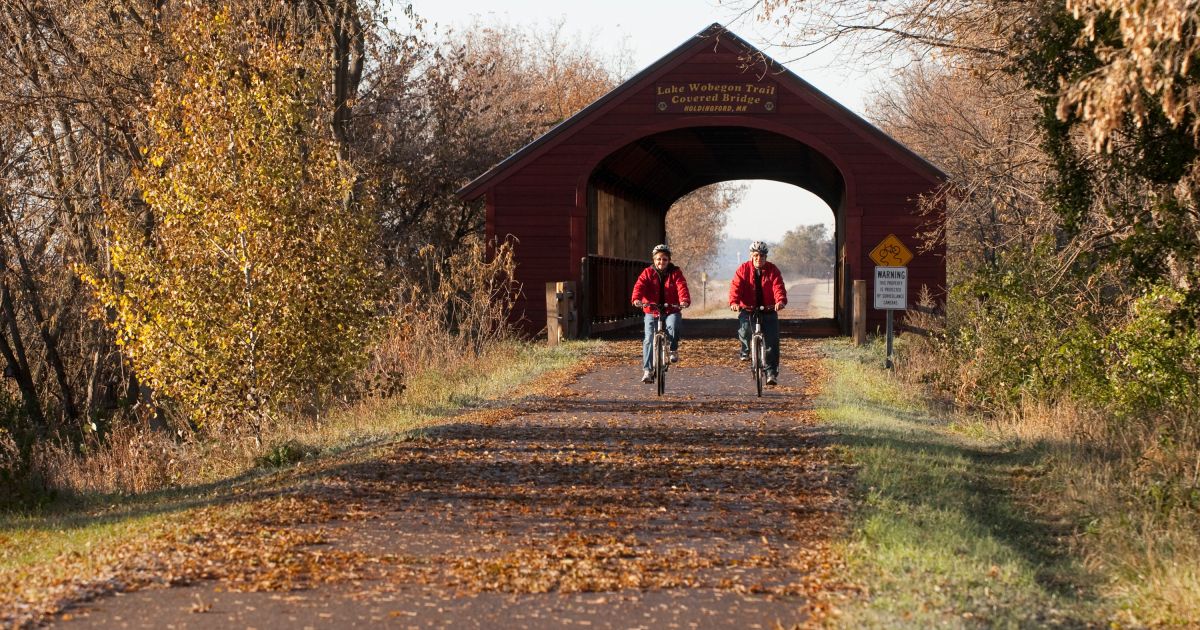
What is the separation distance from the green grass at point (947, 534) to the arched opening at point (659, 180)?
16.3 m

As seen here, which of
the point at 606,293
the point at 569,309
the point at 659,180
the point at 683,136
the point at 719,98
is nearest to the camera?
the point at 569,309

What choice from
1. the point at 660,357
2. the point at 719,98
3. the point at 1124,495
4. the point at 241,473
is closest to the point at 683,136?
the point at 719,98

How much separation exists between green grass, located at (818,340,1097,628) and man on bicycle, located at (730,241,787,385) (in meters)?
1.44

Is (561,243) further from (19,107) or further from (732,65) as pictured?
(19,107)

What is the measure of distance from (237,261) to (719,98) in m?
15.6

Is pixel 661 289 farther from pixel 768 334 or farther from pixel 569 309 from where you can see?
pixel 569 309

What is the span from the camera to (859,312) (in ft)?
92.6

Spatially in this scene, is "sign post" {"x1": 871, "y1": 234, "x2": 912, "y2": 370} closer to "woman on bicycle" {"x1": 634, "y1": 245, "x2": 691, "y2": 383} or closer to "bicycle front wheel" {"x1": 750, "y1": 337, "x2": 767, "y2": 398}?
"bicycle front wheel" {"x1": 750, "y1": 337, "x2": 767, "y2": 398}

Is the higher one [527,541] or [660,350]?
[660,350]

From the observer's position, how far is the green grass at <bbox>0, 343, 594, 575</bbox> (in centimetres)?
928

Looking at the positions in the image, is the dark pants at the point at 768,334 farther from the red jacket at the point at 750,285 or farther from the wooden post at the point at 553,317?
the wooden post at the point at 553,317

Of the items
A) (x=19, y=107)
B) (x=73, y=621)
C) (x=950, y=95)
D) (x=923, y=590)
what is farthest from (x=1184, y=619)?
(x=950, y=95)

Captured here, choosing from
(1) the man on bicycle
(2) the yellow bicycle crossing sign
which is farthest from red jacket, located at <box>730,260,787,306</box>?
(2) the yellow bicycle crossing sign

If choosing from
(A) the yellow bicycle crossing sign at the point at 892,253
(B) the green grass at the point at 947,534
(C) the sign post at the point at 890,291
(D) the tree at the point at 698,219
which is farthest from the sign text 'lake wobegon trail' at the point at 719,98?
(D) the tree at the point at 698,219
